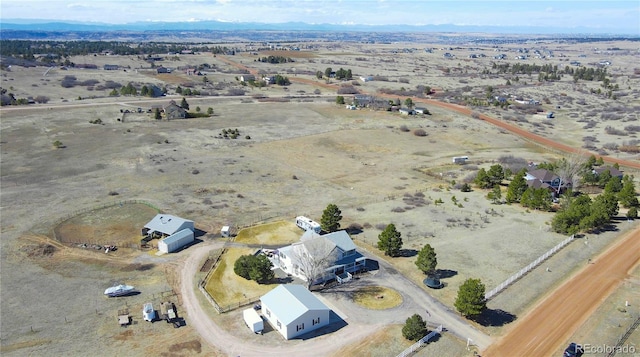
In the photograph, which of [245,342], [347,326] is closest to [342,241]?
[347,326]

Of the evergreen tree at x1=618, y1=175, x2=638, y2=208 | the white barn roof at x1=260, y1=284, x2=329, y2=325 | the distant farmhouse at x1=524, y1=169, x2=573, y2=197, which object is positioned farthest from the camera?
the distant farmhouse at x1=524, y1=169, x2=573, y2=197

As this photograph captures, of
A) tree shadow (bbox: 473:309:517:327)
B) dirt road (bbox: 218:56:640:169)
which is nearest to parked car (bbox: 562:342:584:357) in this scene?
tree shadow (bbox: 473:309:517:327)

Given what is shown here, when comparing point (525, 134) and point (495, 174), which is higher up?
point (495, 174)

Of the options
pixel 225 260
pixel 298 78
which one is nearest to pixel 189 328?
pixel 225 260

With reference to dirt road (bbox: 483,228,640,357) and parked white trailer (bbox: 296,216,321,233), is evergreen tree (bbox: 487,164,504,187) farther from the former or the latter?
parked white trailer (bbox: 296,216,321,233)

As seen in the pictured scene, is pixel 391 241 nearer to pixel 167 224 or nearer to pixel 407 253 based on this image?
pixel 407 253

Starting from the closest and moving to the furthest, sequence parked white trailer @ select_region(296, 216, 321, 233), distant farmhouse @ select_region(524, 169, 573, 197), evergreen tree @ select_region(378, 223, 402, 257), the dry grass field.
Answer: the dry grass field, evergreen tree @ select_region(378, 223, 402, 257), parked white trailer @ select_region(296, 216, 321, 233), distant farmhouse @ select_region(524, 169, 573, 197)
